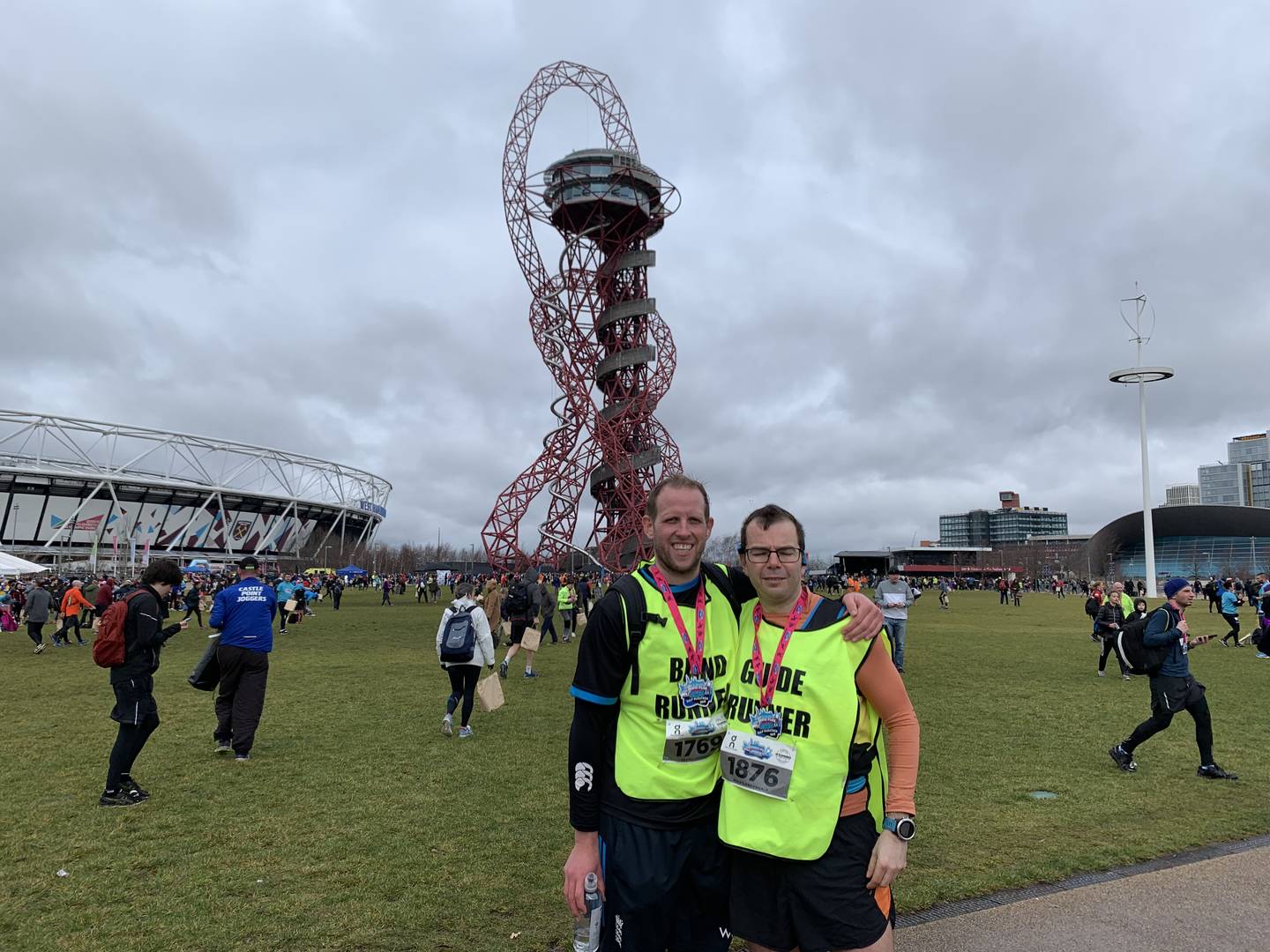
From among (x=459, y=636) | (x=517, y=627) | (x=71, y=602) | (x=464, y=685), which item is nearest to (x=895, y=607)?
(x=517, y=627)

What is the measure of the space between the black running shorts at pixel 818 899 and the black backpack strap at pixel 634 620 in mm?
650

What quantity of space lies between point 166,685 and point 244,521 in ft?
289

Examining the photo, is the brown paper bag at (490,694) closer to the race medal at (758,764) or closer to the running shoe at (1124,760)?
the running shoe at (1124,760)

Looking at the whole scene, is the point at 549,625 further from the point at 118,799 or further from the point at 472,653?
the point at 118,799

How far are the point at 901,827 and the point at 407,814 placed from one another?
4606 mm

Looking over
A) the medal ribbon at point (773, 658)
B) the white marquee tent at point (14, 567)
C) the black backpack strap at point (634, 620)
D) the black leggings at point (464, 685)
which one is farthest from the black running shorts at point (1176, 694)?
the white marquee tent at point (14, 567)

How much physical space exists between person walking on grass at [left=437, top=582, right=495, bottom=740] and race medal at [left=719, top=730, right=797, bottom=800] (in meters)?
6.08

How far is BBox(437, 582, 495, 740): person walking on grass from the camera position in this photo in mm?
8328

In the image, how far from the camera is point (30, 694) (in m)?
11.6

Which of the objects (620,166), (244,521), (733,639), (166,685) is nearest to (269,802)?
(733,639)

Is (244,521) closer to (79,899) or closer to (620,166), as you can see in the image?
(620,166)

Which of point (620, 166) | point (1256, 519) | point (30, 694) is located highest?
point (620, 166)

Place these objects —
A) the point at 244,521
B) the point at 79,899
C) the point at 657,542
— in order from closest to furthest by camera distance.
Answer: the point at 657,542 < the point at 79,899 < the point at 244,521

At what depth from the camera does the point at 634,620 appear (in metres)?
2.48
